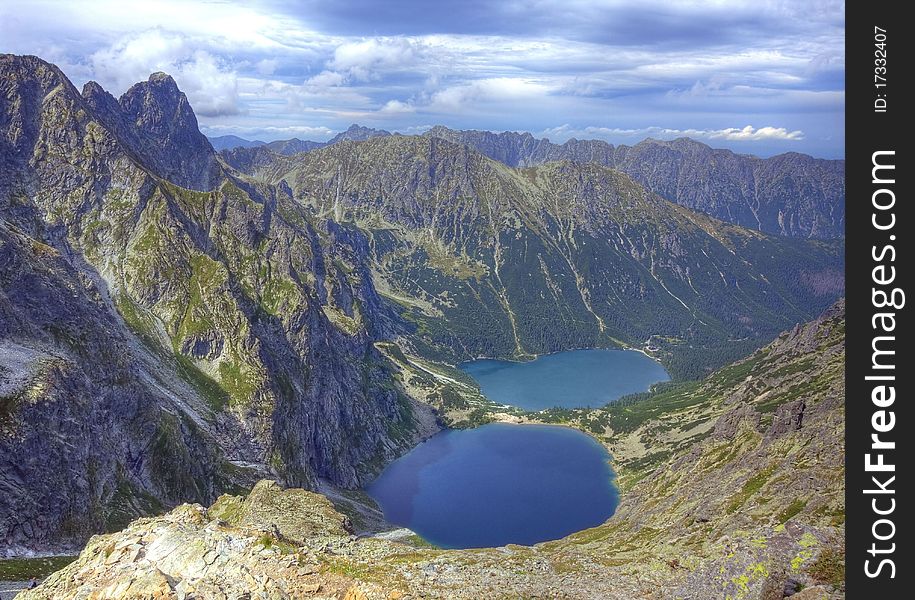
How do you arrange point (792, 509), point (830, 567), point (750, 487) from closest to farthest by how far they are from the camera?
point (830, 567) < point (792, 509) < point (750, 487)

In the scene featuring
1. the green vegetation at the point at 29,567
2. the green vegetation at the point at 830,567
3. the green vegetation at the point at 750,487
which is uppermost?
the green vegetation at the point at 830,567

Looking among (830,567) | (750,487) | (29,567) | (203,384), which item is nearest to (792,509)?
(750,487)

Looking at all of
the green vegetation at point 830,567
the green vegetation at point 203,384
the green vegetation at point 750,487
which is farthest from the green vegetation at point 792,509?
the green vegetation at point 203,384

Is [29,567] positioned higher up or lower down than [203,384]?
higher up

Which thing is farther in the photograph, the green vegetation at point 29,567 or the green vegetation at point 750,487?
the green vegetation at point 750,487

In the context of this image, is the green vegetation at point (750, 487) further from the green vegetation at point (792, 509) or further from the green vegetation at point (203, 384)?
the green vegetation at point (203, 384)

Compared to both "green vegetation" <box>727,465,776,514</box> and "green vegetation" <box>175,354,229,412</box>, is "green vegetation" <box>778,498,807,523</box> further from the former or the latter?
"green vegetation" <box>175,354,229,412</box>

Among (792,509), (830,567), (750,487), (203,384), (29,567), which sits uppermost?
(830,567)

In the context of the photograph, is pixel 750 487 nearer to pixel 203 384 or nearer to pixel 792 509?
pixel 792 509

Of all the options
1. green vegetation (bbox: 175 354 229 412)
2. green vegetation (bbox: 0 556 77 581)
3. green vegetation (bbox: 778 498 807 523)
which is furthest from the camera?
green vegetation (bbox: 175 354 229 412)

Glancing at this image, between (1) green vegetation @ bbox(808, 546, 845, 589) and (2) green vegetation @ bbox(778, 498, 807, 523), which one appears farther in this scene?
(2) green vegetation @ bbox(778, 498, 807, 523)

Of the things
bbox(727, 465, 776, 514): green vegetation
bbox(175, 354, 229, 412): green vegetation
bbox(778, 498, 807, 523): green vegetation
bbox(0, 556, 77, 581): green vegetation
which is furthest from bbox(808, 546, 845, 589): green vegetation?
bbox(175, 354, 229, 412): green vegetation
